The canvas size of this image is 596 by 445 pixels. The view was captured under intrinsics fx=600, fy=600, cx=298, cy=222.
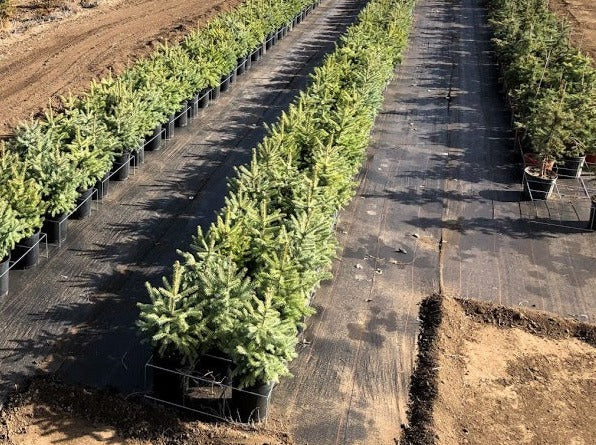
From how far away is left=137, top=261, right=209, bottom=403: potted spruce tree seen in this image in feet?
26.2

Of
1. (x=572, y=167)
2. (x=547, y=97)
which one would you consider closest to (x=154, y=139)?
(x=547, y=97)

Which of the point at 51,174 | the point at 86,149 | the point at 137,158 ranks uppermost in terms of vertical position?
the point at 86,149

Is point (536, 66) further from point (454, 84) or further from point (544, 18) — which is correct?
point (544, 18)

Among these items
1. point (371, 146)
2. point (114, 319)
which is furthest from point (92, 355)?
point (371, 146)

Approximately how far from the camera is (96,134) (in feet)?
43.0

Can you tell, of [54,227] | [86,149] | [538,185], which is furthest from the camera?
[538,185]

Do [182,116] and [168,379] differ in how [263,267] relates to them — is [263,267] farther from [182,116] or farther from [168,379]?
[182,116]

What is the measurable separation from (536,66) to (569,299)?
10471mm

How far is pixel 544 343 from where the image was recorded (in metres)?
10.7

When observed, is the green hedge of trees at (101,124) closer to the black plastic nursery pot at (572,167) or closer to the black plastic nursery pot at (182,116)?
the black plastic nursery pot at (182,116)

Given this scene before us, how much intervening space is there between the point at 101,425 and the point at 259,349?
258 centimetres

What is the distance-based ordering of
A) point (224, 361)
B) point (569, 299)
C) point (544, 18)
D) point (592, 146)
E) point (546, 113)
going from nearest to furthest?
point (224, 361) → point (569, 299) → point (546, 113) → point (592, 146) → point (544, 18)

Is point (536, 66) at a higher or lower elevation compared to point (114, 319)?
higher

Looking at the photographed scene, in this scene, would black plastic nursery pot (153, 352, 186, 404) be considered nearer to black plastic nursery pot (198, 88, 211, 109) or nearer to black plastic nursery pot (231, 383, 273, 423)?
black plastic nursery pot (231, 383, 273, 423)
